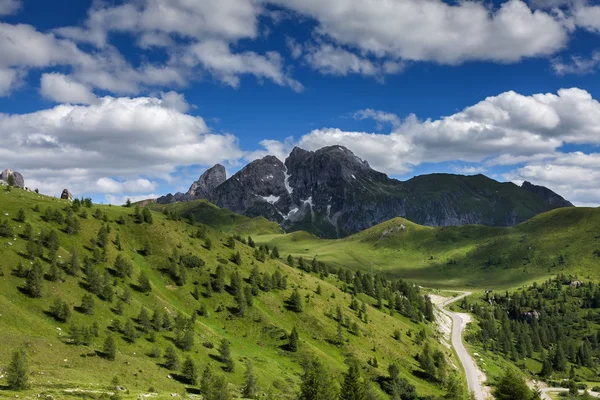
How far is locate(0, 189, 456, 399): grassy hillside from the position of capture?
73.9 m

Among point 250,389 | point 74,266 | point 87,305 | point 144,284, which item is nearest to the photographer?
point 250,389

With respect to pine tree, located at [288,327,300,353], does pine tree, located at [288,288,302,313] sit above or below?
above

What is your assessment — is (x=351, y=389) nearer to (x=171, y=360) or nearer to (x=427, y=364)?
(x=171, y=360)

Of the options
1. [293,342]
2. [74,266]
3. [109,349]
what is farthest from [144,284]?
[293,342]

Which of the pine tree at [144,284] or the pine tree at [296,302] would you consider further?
the pine tree at [296,302]

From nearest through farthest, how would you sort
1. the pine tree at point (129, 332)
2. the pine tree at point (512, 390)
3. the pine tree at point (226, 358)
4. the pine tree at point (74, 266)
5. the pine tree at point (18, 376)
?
the pine tree at point (18, 376)
the pine tree at point (512, 390)
the pine tree at point (129, 332)
the pine tree at point (226, 358)
the pine tree at point (74, 266)

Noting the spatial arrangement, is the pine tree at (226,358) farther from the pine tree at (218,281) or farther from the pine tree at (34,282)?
the pine tree at (34,282)

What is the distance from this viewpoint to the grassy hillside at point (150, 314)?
243ft

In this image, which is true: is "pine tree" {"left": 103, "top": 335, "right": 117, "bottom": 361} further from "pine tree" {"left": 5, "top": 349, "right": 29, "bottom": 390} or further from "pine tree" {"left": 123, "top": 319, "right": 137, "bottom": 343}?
"pine tree" {"left": 5, "top": 349, "right": 29, "bottom": 390}

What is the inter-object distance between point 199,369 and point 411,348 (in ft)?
311

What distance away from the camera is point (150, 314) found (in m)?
108

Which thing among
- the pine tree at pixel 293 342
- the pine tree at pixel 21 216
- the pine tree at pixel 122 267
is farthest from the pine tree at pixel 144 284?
the pine tree at pixel 293 342

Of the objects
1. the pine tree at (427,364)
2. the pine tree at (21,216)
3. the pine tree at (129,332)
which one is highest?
the pine tree at (21,216)

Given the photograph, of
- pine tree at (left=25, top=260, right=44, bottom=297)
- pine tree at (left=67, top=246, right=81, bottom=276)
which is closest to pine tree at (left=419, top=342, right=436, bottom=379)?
pine tree at (left=67, top=246, right=81, bottom=276)
